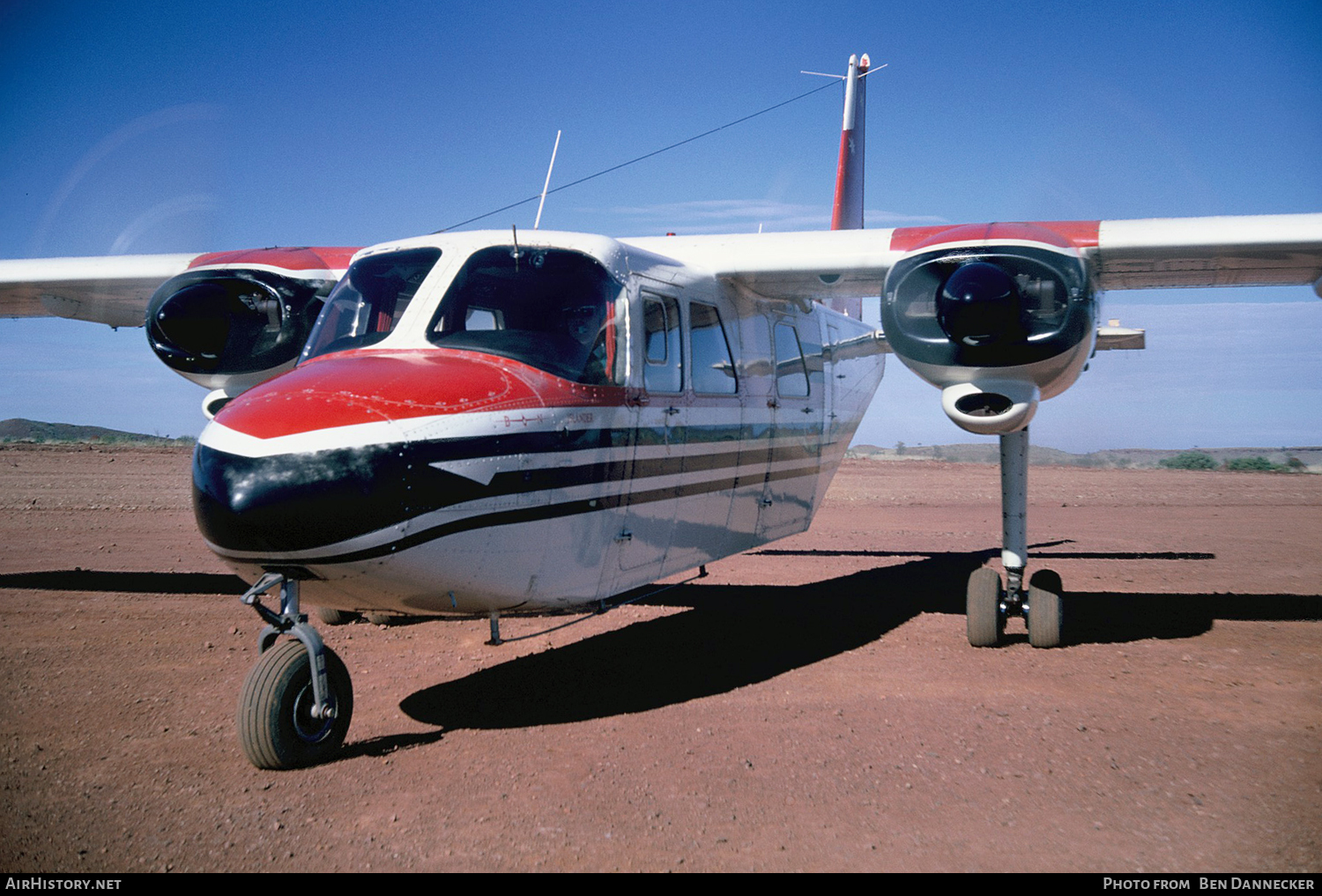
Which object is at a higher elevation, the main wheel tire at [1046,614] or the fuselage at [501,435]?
the fuselage at [501,435]

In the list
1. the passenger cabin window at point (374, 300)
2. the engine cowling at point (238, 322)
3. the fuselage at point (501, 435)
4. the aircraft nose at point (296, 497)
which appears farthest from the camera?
the engine cowling at point (238, 322)

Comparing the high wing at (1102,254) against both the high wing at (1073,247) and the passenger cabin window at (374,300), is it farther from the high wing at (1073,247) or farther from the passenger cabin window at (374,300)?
the passenger cabin window at (374,300)

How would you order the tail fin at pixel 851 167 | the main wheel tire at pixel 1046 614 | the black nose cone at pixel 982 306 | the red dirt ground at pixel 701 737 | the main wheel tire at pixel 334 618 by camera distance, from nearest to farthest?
the red dirt ground at pixel 701 737
the black nose cone at pixel 982 306
the main wheel tire at pixel 1046 614
the main wheel tire at pixel 334 618
the tail fin at pixel 851 167

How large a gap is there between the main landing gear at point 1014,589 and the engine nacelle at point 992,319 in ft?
3.46

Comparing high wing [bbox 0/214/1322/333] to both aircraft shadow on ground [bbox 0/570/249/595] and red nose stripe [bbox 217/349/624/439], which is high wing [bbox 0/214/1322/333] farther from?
aircraft shadow on ground [bbox 0/570/249/595]

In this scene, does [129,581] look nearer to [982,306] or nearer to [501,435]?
[501,435]

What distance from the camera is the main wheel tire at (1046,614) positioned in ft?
23.9

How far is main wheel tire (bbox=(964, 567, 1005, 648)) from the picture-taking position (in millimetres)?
7328

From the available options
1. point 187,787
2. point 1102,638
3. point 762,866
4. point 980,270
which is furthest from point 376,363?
point 1102,638

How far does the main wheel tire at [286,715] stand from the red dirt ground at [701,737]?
0.11m

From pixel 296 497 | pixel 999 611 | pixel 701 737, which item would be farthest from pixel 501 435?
pixel 999 611

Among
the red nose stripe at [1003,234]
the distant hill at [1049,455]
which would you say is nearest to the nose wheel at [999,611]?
the red nose stripe at [1003,234]

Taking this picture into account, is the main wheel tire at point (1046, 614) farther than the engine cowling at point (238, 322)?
Yes

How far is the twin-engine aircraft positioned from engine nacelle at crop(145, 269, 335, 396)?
0.07 ft
